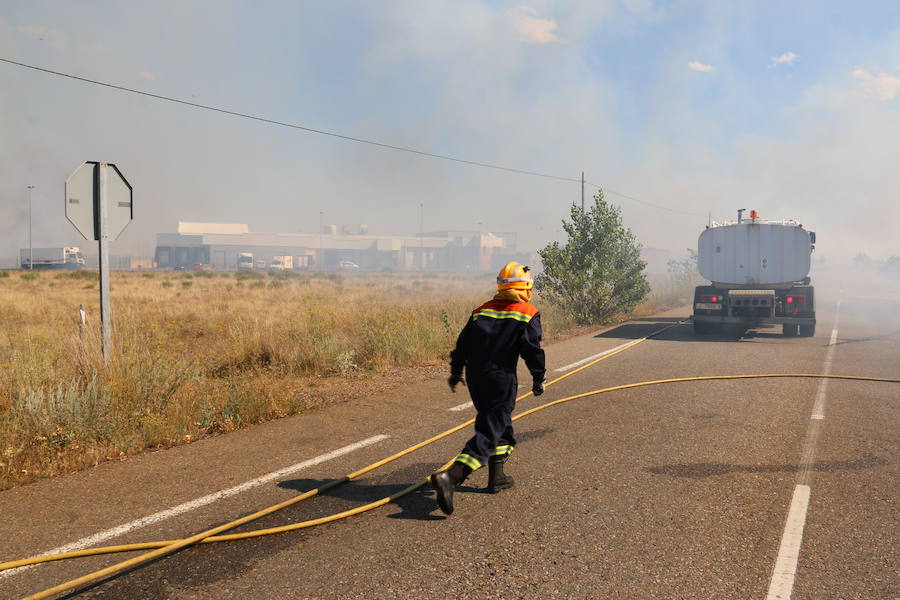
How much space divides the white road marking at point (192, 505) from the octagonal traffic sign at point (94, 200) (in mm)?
4067

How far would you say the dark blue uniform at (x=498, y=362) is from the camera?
430 centimetres

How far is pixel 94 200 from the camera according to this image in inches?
281

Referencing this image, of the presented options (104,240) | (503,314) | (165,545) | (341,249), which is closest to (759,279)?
(503,314)

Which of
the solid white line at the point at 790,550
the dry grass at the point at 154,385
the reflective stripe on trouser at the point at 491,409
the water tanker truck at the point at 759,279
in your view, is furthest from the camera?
the water tanker truck at the point at 759,279

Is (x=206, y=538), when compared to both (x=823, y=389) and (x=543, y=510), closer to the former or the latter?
(x=543, y=510)

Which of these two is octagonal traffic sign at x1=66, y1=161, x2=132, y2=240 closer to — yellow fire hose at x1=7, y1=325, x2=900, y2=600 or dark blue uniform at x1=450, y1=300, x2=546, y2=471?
yellow fire hose at x1=7, y1=325, x2=900, y2=600

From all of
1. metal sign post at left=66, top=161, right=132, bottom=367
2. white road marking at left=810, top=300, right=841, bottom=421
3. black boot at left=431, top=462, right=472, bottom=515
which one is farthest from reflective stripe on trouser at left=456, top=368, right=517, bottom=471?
metal sign post at left=66, top=161, right=132, bottom=367

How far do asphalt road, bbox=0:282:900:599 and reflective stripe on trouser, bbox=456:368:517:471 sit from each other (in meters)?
0.39

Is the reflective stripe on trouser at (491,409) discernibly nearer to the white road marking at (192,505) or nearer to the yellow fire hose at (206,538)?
the yellow fire hose at (206,538)

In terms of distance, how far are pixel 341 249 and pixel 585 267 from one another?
387 ft

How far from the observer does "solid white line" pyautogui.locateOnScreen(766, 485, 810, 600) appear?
3.01 meters

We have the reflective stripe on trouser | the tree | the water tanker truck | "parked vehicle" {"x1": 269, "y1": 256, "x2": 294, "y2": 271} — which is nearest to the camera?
the reflective stripe on trouser

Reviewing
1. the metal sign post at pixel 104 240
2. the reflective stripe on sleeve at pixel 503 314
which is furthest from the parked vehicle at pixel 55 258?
the reflective stripe on sleeve at pixel 503 314

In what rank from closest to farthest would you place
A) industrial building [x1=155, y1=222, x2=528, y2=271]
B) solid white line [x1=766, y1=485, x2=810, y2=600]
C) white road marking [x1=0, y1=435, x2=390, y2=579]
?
1. solid white line [x1=766, y1=485, x2=810, y2=600]
2. white road marking [x1=0, y1=435, x2=390, y2=579]
3. industrial building [x1=155, y1=222, x2=528, y2=271]
